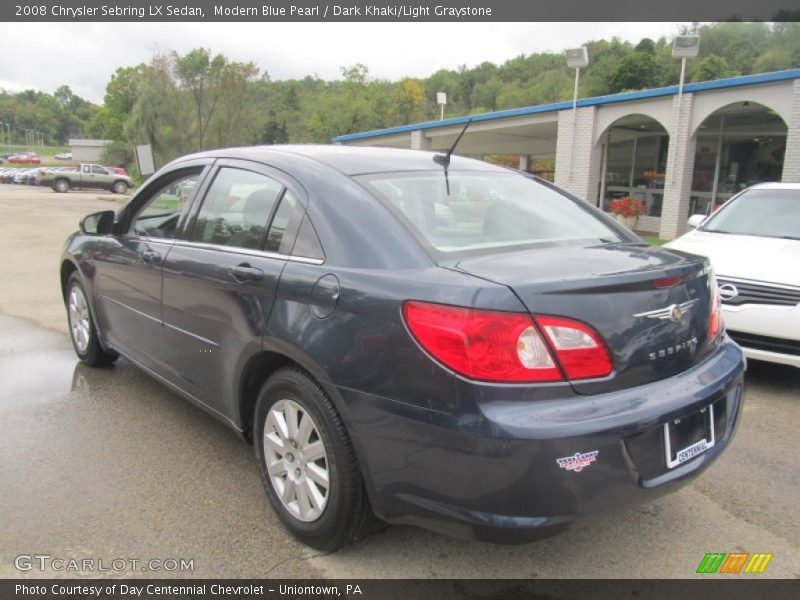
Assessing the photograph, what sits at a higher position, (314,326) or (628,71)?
(628,71)

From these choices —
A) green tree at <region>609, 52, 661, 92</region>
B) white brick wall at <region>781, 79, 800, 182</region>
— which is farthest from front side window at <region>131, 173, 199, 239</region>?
green tree at <region>609, 52, 661, 92</region>

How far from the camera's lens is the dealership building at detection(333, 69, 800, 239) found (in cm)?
1344

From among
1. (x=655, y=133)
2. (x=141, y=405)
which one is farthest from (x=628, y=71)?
(x=141, y=405)

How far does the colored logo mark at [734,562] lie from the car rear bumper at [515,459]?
0.53m

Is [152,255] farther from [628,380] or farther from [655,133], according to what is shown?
[655,133]

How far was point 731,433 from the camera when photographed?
2.57m

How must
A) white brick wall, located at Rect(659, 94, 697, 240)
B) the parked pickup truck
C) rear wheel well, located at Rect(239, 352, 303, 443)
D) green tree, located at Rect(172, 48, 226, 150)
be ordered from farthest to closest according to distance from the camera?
the parked pickup truck
green tree, located at Rect(172, 48, 226, 150)
white brick wall, located at Rect(659, 94, 697, 240)
rear wheel well, located at Rect(239, 352, 303, 443)

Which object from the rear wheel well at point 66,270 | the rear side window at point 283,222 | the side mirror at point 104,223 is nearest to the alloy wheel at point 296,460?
the rear side window at point 283,222

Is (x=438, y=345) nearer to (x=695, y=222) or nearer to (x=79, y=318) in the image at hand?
(x=79, y=318)

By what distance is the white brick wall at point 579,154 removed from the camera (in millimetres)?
16547

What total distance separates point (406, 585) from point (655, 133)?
19.7 m

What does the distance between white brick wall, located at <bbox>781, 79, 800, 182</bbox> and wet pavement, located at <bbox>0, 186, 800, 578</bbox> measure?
10079mm

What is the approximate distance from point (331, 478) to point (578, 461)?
3.11 ft

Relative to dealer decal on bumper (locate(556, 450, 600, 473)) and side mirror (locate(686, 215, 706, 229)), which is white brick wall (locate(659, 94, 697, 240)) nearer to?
side mirror (locate(686, 215, 706, 229))
